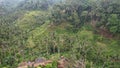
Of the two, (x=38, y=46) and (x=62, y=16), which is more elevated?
(x=62, y=16)

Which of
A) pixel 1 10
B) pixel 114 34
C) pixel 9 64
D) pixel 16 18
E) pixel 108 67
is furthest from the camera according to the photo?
pixel 1 10

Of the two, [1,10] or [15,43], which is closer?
[15,43]

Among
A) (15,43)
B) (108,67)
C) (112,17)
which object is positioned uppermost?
(112,17)

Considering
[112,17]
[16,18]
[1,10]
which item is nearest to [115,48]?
[112,17]

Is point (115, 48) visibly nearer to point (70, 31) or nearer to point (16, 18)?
point (70, 31)

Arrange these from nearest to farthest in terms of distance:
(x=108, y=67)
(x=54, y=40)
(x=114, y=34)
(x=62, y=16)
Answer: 1. (x=108, y=67)
2. (x=54, y=40)
3. (x=114, y=34)
4. (x=62, y=16)

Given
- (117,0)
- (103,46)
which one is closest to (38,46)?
(103,46)
